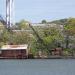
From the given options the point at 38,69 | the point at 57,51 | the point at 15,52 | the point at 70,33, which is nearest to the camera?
the point at 38,69

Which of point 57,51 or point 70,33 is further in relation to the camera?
point 70,33

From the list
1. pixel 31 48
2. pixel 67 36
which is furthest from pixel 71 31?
pixel 31 48

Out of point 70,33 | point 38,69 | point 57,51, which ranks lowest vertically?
point 57,51

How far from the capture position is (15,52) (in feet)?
271

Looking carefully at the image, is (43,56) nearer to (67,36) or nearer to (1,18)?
(67,36)

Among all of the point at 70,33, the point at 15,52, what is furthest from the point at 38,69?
the point at 70,33

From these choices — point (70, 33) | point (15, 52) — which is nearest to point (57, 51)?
point (15, 52)

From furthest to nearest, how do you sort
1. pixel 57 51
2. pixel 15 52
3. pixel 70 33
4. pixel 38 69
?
1. pixel 70 33
2. pixel 57 51
3. pixel 15 52
4. pixel 38 69

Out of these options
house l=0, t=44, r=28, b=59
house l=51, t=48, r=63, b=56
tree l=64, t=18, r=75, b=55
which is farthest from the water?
tree l=64, t=18, r=75, b=55

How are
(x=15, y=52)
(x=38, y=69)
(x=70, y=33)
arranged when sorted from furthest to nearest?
(x=70, y=33), (x=15, y=52), (x=38, y=69)

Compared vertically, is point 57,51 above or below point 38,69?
below

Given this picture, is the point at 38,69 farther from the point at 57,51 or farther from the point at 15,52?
the point at 57,51

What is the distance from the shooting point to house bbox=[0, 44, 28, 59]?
269ft

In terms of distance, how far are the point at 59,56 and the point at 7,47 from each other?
8151 millimetres
